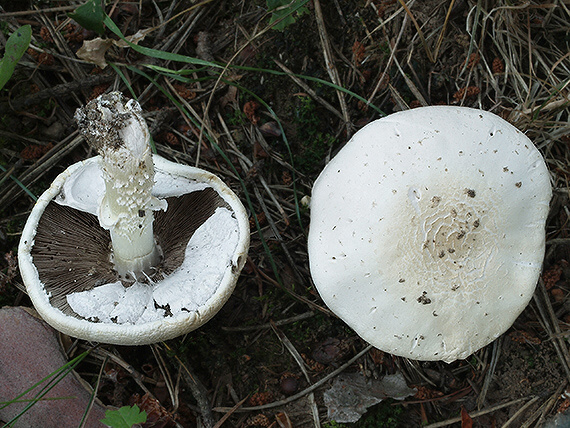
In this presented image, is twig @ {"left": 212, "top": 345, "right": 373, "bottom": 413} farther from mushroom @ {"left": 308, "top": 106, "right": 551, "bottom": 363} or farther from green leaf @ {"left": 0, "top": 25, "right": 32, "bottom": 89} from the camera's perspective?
green leaf @ {"left": 0, "top": 25, "right": 32, "bottom": 89}

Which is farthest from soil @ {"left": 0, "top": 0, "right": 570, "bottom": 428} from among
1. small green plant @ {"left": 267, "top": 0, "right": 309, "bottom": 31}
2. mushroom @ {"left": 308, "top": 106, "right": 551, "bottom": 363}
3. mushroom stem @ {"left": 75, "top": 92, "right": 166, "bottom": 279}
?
mushroom stem @ {"left": 75, "top": 92, "right": 166, "bottom": 279}

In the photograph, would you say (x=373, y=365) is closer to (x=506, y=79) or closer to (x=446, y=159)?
(x=446, y=159)

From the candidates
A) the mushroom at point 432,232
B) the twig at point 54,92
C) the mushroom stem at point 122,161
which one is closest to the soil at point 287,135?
the twig at point 54,92

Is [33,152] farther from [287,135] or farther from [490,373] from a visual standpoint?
[490,373]

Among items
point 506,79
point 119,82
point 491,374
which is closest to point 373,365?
point 491,374

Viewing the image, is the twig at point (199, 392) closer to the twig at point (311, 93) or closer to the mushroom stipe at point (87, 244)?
the mushroom stipe at point (87, 244)
